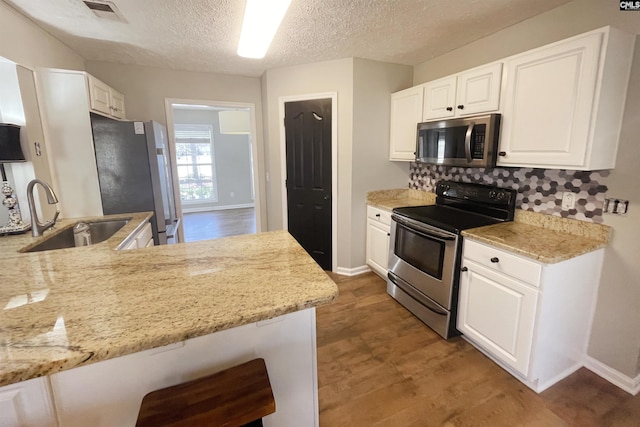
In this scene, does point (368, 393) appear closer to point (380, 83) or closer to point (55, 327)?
point (55, 327)

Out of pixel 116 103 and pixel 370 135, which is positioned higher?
pixel 116 103

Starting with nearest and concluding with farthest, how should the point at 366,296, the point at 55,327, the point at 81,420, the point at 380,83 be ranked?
the point at 55,327, the point at 81,420, the point at 366,296, the point at 380,83

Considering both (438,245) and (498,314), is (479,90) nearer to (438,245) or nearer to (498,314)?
(438,245)

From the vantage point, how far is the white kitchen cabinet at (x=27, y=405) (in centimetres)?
85

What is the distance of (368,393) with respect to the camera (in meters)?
1.79

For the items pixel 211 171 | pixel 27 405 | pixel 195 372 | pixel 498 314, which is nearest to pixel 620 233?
pixel 498 314

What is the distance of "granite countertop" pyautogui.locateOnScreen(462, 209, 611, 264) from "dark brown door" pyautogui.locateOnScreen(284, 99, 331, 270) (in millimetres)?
1750

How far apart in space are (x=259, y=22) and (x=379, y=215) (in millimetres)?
2100

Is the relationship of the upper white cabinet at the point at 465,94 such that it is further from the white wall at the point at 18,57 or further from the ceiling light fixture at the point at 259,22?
the white wall at the point at 18,57

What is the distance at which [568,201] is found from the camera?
1.94m

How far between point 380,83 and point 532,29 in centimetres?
137

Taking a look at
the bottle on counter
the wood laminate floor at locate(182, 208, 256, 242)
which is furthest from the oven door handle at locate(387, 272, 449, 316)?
the wood laminate floor at locate(182, 208, 256, 242)

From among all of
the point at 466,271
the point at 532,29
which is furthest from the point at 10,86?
the point at 532,29

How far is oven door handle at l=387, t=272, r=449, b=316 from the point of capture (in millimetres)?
2270
